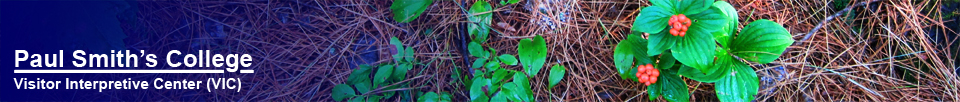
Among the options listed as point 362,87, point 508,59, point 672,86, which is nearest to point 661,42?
point 672,86

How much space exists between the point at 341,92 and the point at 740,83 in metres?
1.10

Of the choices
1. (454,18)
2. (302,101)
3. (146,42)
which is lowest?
(302,101)

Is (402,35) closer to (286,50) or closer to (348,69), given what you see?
(348,69)

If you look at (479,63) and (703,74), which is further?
(479,63)

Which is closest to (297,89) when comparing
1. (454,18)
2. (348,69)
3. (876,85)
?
(348,69)

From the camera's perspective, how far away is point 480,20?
65.4 inches

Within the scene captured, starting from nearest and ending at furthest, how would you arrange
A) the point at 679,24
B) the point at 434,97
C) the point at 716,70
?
the point at 679,24
the point at 716,70
the point at 434,97

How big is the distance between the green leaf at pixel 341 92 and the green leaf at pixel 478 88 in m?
0.37

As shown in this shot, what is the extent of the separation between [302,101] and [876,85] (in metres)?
1.71

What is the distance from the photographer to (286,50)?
1.82 metres

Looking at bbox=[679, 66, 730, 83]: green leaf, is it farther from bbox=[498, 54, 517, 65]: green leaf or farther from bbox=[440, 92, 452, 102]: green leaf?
bbox=[440, 92, 452, 102]: green leaf

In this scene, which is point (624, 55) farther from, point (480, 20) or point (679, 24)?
point (480, 20)

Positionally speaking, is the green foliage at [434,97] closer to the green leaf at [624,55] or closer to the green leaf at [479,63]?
the green leaf at [479,63]

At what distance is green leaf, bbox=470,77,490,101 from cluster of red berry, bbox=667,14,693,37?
52 cm
